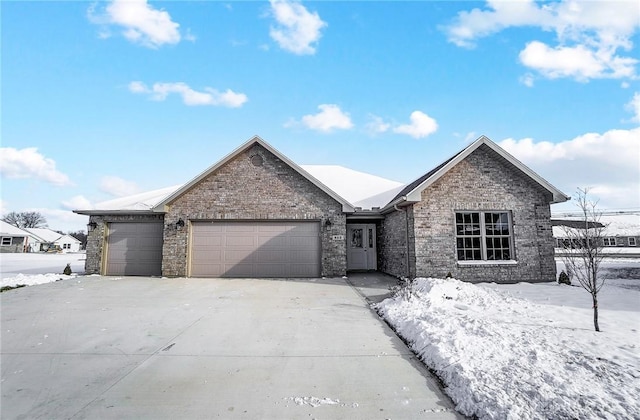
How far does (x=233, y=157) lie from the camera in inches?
517

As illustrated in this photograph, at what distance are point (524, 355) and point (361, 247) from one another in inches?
447

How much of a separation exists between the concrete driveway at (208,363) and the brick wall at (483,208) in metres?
4.45

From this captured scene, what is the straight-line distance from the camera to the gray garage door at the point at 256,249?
12773 mm

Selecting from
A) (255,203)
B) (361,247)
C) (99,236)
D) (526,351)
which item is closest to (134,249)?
(99,236)

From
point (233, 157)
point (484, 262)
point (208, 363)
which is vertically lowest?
point (208, 363)

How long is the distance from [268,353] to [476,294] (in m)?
5.67

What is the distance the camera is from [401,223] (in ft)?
39.8

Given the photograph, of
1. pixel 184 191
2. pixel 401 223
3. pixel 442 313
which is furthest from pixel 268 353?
pixel 184 191

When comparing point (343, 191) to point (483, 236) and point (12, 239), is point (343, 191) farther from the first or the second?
point (12, 239)

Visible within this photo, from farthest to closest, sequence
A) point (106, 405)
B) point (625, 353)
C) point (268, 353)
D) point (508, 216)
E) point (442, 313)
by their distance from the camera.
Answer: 1. point (508, 216)
2. point (442, 313)
3. point (268, 353)
4. point (625, 353)
5. point (106, 405)

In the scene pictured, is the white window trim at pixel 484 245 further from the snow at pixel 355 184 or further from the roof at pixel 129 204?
the roof at pixel 129 204

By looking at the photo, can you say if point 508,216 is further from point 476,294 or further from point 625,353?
point 625,353

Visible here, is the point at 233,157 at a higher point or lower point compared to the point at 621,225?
higher

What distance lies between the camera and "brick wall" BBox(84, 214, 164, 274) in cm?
1361
